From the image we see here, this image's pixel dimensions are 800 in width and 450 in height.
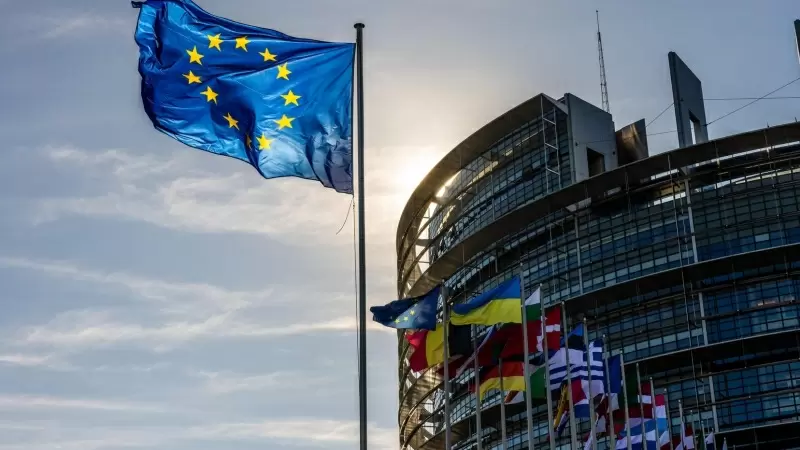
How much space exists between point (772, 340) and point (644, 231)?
1018 cm

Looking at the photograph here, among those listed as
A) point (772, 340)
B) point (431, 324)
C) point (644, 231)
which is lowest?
point (431, 324)

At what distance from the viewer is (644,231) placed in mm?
72312

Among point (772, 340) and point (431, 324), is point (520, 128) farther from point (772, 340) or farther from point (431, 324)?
point (431, 324)

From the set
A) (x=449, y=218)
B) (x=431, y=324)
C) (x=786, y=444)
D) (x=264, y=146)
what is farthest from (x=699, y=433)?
(x=264, y=146)

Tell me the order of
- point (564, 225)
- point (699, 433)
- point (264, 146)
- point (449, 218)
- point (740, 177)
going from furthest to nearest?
point (449, 218), point (564, 225), point (740, 177), point (699, 433), point (264, 146)

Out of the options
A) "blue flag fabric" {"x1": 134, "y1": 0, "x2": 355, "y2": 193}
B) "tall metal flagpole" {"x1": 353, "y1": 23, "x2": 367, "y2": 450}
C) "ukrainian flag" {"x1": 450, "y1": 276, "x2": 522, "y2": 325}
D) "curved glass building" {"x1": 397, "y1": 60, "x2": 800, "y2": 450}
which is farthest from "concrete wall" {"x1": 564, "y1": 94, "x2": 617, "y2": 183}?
"tall metal flagpole" {"x1": 353, "y1": 23, "x2": 367, "y2": 450}

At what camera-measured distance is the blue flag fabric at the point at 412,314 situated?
31.5 metres

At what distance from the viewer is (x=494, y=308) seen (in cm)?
3416

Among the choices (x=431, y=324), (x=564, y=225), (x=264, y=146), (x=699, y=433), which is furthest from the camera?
(x=564, y=225)

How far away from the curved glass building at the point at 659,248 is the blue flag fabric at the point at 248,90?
41.4 metres

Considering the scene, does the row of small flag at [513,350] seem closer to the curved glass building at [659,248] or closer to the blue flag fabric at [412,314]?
the blue flag fabric at [412,314]

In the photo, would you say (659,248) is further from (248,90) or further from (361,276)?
(361,276)

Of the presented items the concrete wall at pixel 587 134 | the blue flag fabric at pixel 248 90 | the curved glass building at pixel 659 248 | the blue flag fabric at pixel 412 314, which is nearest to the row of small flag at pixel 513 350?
the blue flag fabric at pixel 412 314

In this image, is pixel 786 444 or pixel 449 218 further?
pixel 449 218
